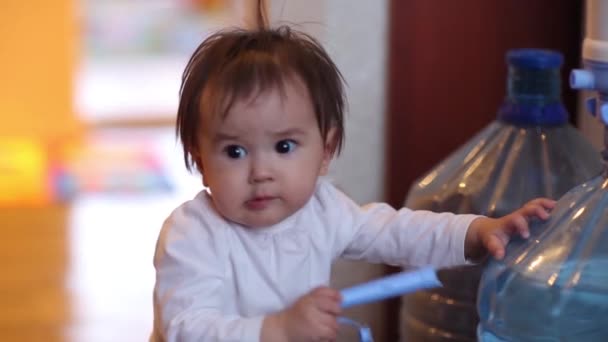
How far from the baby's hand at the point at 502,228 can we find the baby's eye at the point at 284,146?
0.19 metres

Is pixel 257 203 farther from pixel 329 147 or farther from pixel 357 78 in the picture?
pixel 357 78

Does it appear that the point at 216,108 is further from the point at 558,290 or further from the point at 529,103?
the point at 529,103

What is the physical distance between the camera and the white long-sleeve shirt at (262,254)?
0.94m

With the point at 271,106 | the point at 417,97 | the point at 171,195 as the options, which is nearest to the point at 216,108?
the point at 271,106

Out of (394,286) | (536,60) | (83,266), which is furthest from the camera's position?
(83,266)

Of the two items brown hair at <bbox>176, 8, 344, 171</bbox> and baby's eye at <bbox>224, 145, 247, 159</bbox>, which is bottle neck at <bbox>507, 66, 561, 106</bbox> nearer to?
brown hair at <bbox>176, 8, 344, 171</bbox>

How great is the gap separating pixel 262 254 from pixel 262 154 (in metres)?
0.10

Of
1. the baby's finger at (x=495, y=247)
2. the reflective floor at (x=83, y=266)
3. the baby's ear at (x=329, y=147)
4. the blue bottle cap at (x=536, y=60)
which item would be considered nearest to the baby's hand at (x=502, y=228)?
the baby's finger at (x=495, y=247)

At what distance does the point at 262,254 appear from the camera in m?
1.01

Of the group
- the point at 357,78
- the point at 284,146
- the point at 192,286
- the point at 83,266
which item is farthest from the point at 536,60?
the point at 83,266

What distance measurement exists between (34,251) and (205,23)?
1665mm

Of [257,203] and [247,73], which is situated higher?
[247,73]

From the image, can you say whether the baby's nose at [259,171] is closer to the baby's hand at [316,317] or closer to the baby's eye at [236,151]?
the baby's eye at [236,151]

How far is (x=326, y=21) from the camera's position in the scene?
1.38 metres
